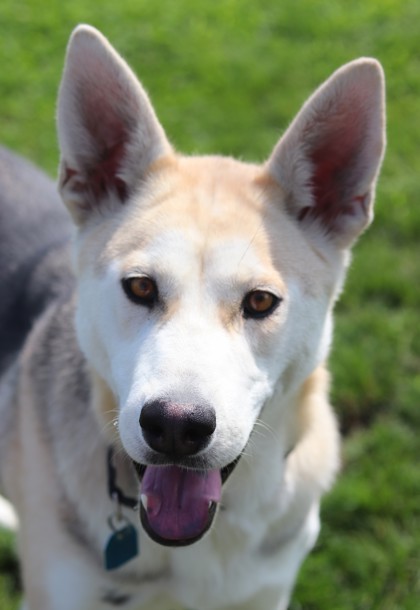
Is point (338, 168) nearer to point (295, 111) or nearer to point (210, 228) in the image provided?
point (210, 228)

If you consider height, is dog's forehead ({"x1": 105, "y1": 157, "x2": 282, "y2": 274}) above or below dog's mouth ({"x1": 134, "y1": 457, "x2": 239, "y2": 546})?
above

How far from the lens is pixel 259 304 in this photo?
2494 mm

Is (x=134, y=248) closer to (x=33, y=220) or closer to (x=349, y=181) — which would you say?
(x=349, y=181)

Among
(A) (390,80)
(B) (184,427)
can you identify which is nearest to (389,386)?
(B) (184,427)

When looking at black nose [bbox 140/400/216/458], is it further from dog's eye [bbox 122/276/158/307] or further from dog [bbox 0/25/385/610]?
dog's eye [bbox 122/276/158/307]

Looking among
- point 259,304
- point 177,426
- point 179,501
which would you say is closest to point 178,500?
point 179,501

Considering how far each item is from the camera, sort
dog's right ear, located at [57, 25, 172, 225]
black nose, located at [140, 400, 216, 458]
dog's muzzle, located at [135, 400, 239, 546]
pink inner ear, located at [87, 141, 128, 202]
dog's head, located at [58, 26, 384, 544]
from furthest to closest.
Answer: pink inner ear, located at [87, 141, 128, 202], dog's right ear, located at [57, 25, 172, 225], dog's muzzle, located at [135, 400, 239, 546], dog's head, located at [58, 26, 384, 544], black nose, located at [140, 400, 216, 458]

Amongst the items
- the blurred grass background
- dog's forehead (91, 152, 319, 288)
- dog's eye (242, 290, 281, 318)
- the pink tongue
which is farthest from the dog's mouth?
the blurred grass background

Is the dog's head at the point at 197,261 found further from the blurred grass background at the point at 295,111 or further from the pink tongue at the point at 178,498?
the blurred grass background at the point at 295,111

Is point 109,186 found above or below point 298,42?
above

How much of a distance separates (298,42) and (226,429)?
5758mm

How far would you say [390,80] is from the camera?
22.6 ft

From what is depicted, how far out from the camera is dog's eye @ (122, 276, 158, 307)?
2465 millimetres

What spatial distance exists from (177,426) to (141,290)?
1.62 ft
